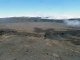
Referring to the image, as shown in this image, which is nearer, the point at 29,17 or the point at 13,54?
the point at 13,54

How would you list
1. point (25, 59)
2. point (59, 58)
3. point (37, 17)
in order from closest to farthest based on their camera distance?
point (25, 59) < point (59, 58) < point (37, 17)

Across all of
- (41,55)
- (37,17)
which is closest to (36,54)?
(41,55)

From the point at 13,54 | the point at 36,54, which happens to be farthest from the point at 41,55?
the point at 13,54

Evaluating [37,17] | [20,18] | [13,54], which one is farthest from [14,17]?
[13,54]

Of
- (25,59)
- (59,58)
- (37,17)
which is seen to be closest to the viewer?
(25,59)

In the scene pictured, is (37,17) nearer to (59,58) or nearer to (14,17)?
(14,17)

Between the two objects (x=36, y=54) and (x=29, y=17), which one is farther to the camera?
(x=29, y=17)

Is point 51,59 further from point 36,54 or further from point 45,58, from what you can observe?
point 36,54
